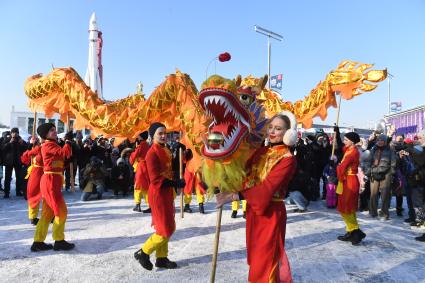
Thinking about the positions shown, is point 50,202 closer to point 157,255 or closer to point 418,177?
point 157,255

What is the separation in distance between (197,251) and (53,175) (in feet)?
7.23

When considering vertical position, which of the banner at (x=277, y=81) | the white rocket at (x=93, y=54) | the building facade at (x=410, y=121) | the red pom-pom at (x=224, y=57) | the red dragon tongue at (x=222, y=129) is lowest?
the red dragon tongue at (x=222, y=129)

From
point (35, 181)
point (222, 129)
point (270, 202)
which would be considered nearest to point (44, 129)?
point (35, 181)

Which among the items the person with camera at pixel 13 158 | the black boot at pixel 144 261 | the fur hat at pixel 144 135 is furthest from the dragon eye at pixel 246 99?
the person with camera at pixel 13 158

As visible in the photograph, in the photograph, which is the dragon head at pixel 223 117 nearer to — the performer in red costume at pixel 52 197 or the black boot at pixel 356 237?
the performer in red costume at pixel 52 197

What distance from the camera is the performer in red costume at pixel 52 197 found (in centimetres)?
429

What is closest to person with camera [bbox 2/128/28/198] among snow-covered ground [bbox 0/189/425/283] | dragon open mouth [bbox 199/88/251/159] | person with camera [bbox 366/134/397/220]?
snow-covered ground [bbox 0/189/425/283]

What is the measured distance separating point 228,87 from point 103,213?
489cm

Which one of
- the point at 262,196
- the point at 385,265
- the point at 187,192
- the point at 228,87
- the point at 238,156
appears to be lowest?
the point at 385,265

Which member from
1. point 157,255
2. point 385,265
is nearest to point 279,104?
point 385,265

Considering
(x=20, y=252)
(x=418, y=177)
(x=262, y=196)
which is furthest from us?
(x=418, y=177)

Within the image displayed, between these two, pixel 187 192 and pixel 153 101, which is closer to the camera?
pixel 153 101

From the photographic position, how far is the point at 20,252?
423cm

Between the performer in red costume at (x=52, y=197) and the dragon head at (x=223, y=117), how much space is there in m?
2.66
